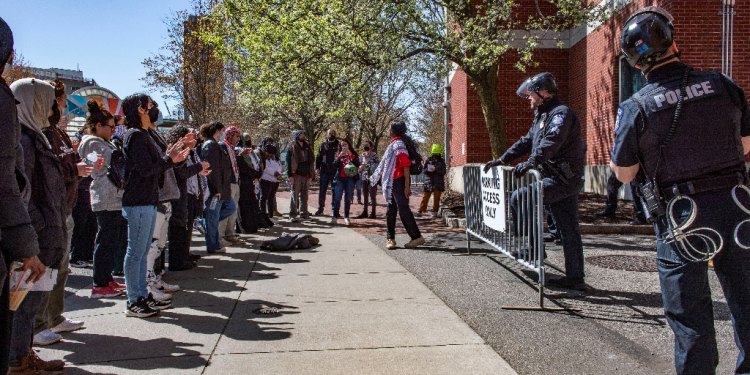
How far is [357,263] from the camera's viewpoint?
7.49 meters

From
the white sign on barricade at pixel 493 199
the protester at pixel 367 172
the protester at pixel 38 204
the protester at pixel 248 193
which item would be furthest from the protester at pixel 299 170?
the protester at pixel 38 204

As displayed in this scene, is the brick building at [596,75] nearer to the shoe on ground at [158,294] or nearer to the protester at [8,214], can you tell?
the shoe on ground at [158,294]

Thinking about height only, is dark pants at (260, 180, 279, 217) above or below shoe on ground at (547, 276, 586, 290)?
above

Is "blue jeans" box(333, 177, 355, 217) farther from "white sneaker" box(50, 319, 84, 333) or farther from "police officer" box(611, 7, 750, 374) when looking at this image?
"police officer" box(611, 7, 750, 374)

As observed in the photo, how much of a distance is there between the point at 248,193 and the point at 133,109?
5.87m

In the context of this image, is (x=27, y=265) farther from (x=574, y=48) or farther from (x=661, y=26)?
(x=574, y=48)

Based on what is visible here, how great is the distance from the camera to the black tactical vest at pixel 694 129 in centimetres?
288

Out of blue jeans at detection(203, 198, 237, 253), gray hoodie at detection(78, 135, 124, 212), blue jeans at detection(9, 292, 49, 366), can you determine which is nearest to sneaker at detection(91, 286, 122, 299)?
gray hoodie at detection(78, 135, 124, 212)

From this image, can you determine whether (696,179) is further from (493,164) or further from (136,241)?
(136,241)

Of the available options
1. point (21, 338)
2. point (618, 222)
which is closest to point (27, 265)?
point (21, 338)

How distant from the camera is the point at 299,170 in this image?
42.5ft

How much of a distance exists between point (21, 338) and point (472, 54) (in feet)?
33.2

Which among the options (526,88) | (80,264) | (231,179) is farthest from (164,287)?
(526,88)

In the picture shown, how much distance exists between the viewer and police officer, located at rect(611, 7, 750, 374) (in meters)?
2.80
